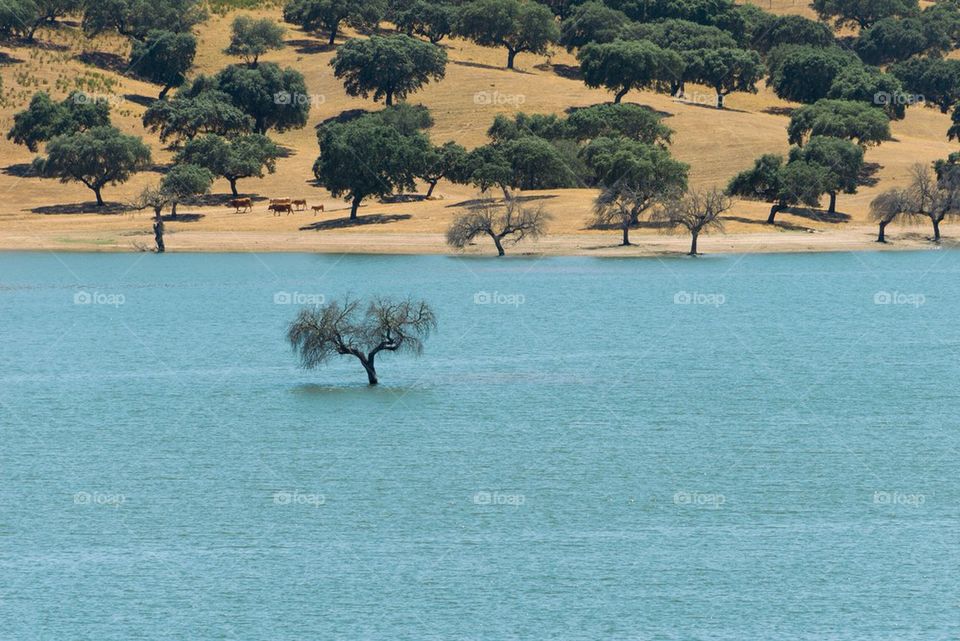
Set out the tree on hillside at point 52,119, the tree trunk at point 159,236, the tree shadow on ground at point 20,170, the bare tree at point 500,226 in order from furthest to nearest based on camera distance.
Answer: the tree shadow on ground at point 20,170 → the tree on hillside at point 52,119 → the tree trunk at point 159,236 → the bare tree at point 500,226

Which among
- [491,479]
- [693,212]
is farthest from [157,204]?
[491,479]

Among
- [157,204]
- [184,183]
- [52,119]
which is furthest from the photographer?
[52,119]

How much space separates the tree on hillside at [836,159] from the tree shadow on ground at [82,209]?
7603cm

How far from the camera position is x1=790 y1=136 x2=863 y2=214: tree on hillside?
174000 millimetres

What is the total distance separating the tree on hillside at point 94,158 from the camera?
17875 centimetres

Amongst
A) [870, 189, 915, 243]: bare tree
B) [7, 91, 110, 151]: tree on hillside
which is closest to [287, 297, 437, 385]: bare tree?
[870, 189, 915, 243]: bare tree

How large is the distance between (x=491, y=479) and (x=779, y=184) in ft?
355

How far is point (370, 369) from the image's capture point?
281 ft

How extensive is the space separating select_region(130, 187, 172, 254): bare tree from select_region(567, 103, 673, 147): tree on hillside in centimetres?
5166

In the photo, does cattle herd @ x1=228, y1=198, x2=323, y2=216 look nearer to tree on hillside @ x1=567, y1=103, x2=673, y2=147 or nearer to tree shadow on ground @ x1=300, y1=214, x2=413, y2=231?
tree shadow on ground @ x1=300, y1=214, x2=413, y2=231

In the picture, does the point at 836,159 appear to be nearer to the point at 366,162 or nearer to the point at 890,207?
the point at 890,207

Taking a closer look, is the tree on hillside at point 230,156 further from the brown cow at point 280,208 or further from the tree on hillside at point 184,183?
the brown cow at point 280,208

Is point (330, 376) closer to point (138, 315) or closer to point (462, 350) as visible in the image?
point (462, 350)

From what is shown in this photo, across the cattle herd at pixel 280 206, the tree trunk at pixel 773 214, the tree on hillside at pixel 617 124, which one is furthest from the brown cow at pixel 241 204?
the tree trunk at pixel 773 214
